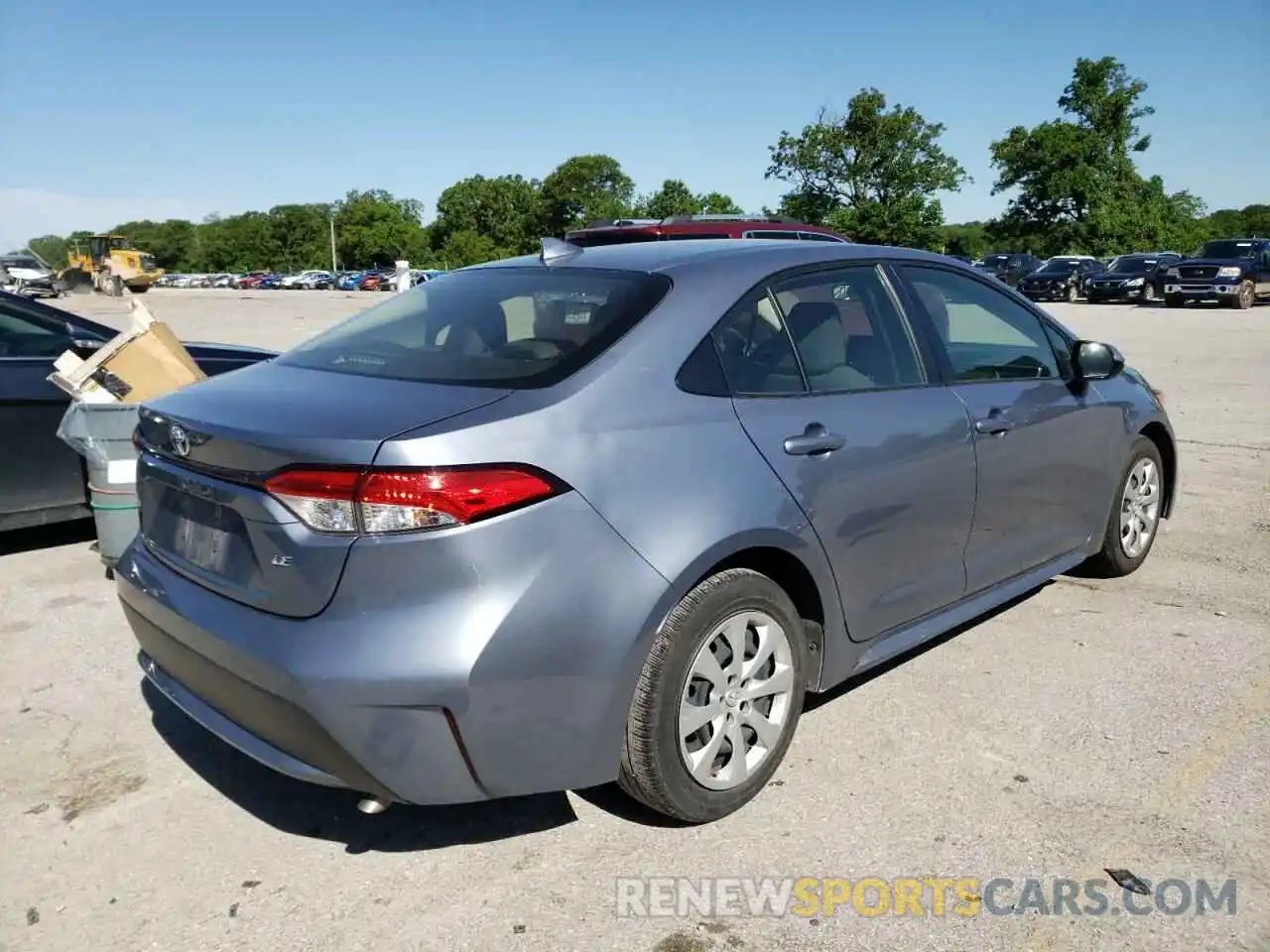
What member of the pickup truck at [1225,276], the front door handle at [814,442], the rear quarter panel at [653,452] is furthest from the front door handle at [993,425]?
the pickup truck at [1225,276]

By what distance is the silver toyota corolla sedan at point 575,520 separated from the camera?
2402mm

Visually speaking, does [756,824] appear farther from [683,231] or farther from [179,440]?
[683,231]

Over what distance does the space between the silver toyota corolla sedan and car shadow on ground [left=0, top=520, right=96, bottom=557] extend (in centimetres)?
342

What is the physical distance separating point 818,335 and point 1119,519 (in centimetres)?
237

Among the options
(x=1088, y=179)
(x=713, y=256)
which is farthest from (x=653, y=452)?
(x=1088, y=179)

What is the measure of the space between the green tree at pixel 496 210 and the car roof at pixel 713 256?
105 m

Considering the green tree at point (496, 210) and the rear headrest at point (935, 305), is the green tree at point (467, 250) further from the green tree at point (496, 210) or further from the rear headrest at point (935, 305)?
the rear headrest at point (935, 305)

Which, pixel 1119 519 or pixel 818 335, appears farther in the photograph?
pixel 1119 519

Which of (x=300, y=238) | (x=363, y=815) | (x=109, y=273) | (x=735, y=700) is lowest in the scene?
(x=363, y=815)

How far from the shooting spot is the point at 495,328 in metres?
3.16

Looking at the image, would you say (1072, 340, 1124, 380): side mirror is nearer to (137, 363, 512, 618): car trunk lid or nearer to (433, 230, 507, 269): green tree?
(137, 363, 512, 618): car trunk lid

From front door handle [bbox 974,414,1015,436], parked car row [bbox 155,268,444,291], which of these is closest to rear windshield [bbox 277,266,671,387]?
front door handle [bbox 974,414,1015,436]

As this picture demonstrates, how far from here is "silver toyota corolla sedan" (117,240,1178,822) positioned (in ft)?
7.88

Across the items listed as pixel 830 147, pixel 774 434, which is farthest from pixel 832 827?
pixel 830 147
